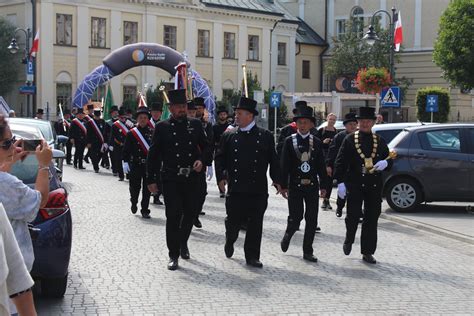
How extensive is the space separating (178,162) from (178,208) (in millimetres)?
527

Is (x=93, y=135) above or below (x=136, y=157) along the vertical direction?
above

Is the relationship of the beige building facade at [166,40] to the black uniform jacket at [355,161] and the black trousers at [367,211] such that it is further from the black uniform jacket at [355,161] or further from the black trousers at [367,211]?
the black trousers at [367,211]

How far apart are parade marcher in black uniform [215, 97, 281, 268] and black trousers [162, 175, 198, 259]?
1.44ft

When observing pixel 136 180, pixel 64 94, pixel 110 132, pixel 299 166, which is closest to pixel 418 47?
pixel 64 94

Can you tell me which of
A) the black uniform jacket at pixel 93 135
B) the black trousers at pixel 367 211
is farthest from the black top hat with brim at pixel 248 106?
the black uniform jacket at pixel 93 135

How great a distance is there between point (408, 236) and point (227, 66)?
4334 centimetres

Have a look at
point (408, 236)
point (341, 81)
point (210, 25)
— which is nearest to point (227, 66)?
point (210, 25)

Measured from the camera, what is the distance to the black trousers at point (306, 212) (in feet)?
31.4

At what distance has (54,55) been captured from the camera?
45.9 metres

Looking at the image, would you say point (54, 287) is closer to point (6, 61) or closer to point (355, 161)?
point (355, 161)

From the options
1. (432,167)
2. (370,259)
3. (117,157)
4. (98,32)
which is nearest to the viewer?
(370,259)

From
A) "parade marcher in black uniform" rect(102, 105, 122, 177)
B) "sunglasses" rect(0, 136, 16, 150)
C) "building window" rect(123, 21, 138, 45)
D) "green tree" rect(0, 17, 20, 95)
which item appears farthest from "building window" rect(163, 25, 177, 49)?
"sunglasses" rect(0, 136, 16, 150)

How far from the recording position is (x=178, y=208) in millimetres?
9109

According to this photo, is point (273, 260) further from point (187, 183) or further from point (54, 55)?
point (54, 55)
